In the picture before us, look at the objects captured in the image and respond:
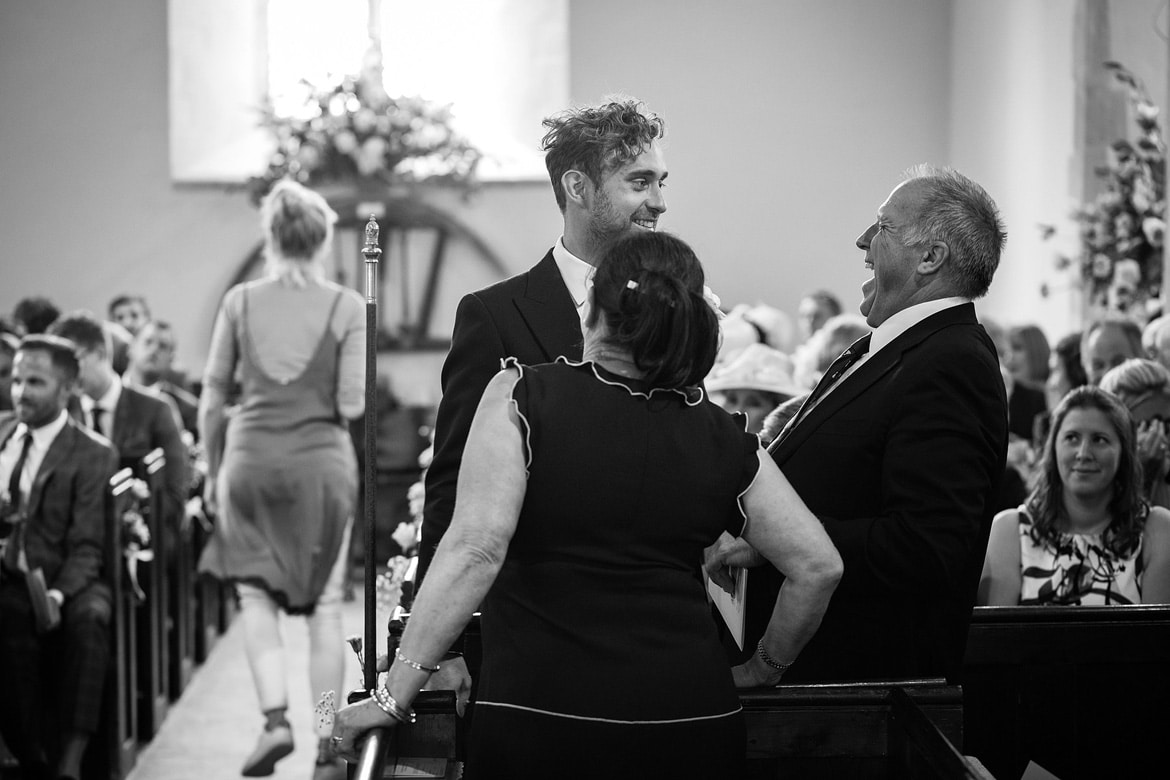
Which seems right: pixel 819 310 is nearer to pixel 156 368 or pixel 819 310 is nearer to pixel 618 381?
pixel 156 368

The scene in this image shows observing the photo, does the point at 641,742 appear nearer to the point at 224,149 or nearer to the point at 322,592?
the point at 322,592

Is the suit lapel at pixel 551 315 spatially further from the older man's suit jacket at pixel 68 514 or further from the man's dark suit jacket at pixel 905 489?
the older man's suit jacket at pixel 68 514

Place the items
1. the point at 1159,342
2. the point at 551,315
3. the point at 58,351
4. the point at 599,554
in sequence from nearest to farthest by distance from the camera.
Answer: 1. the point at 599,554
2. the point at 551,315
3. the point at 58,351
4. the point at 1159,342

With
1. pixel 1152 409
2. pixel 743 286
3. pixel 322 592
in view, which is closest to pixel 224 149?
pixel 743 286

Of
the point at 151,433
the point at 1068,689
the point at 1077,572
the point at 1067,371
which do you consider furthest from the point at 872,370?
the point at 151,433

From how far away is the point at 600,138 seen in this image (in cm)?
248

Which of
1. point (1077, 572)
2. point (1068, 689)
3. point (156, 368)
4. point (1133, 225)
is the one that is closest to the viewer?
point (1068, 689)

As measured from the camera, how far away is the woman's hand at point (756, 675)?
227 cm

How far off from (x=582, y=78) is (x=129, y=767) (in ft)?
24.6

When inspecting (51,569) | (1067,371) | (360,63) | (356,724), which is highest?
(360,63)

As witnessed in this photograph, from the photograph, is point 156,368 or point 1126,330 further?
point 156,368

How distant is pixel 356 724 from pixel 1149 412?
9.97 feet

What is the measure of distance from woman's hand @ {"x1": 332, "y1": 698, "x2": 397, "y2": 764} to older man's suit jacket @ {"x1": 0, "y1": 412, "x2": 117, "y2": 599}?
2969mm

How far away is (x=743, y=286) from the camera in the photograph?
11648mm
